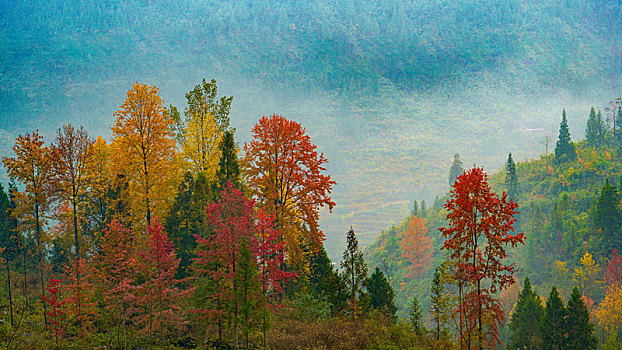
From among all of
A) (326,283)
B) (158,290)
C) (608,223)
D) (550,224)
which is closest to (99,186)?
(158,290)

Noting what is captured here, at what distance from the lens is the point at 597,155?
13800 cm

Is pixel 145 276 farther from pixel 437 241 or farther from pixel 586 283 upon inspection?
pixel 437 241

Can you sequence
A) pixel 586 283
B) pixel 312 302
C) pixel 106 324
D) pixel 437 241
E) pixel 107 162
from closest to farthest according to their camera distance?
pixel 106 324 → pixel 312 302 → pixel 107 162 → pixel 586 283 → pixel 437 241

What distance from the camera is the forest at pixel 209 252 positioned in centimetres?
2370

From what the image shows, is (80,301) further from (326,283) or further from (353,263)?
(353,263)

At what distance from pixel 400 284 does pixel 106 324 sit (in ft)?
386

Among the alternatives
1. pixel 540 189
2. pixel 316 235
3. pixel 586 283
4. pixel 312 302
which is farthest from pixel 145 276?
pixel 540 189

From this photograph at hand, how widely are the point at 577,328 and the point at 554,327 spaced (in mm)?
2125

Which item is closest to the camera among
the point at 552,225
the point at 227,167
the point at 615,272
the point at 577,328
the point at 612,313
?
the point at 227,167

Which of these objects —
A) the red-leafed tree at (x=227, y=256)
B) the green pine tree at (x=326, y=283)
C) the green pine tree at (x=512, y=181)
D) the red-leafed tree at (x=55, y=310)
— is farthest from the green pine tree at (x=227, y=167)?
the green pine tree at (x=512, y=181)

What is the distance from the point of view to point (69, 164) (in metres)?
Answer: 34.8

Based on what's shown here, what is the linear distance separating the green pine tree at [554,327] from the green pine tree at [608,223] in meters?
53.6

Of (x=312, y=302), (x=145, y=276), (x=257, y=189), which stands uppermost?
(x=257, y=189)

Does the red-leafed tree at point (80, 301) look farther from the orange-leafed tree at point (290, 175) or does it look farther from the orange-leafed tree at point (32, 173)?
the orange-leafed tree at point (290, 175)
